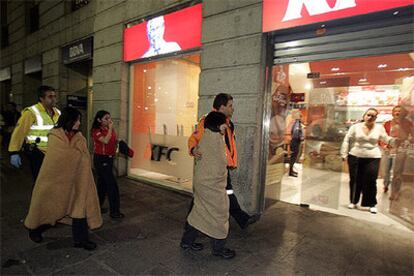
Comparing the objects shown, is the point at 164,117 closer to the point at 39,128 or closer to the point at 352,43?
the point at 39,128

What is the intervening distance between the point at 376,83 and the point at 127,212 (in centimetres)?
649

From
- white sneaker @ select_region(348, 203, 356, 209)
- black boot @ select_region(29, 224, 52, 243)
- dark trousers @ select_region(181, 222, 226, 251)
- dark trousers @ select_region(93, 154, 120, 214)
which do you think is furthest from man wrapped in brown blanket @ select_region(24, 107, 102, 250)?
white sneaker @ select_region(348, 203, 356, 209)

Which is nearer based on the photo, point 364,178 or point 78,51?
point 364,178

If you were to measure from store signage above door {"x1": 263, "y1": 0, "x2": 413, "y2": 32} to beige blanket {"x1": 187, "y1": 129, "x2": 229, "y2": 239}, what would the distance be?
230cm

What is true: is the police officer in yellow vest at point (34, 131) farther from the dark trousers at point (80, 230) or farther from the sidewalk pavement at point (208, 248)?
the dark trousers at point (80, 230)

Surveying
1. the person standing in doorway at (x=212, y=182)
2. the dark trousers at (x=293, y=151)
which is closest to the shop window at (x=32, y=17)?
the dark trousers at (x=293, y=151)

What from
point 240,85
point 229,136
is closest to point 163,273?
point 229,136

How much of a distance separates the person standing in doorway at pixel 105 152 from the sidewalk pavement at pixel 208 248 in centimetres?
32

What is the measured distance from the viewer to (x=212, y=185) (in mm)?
2834

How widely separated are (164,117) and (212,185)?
159 inches

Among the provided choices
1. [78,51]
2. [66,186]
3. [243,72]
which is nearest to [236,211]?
[66,186]

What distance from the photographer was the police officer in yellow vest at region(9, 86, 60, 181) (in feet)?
12.0

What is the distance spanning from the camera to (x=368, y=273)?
2.86 meters

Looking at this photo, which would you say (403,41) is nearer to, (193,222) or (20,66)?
(193,222)
